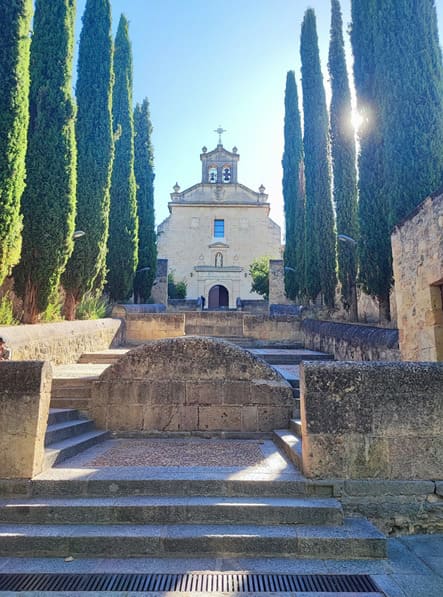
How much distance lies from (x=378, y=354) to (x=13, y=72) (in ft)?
24.2

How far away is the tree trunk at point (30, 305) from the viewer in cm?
653

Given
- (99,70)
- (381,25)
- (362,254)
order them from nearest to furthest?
(381,25), (362,254), (99,70)

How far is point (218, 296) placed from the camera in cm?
3034

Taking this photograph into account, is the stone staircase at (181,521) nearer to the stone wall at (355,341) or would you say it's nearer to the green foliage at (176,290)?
the stone wall at (355,341)

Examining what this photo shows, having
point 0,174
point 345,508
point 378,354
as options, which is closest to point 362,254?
point 378,354

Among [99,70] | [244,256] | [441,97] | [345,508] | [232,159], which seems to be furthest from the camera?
[232,159]

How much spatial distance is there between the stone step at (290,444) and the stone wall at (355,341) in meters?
2.08

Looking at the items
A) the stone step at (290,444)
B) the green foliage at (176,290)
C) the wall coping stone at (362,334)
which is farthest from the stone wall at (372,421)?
the green foliage at (176,290)

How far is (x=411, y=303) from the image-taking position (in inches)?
188

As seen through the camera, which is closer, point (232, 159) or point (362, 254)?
point (362, 254)

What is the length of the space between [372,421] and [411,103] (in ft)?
21.9

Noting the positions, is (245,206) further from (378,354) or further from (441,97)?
(378,354)

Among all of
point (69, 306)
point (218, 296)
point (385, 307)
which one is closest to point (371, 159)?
point (385, 307)

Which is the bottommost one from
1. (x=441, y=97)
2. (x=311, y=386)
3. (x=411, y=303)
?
(x=311, y=386)
